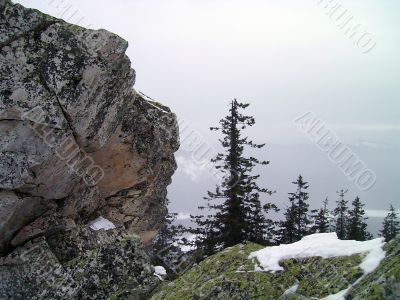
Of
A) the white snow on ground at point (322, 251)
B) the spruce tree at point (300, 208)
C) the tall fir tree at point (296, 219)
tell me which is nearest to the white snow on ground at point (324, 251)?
the white snow on ground at point (322, 251)

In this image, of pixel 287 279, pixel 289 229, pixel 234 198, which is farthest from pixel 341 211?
pixel 287 279

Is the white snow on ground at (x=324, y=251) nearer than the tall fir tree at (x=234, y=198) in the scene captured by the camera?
Yes

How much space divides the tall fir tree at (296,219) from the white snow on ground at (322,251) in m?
31.3

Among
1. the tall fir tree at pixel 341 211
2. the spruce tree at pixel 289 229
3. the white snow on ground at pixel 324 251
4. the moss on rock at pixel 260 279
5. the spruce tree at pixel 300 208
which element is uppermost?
the tall fir tree at pixel 341 211

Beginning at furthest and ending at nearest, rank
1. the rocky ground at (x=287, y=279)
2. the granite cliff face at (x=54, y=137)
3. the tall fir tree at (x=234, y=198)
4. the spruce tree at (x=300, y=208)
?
the spruce tree at (x=300, y=208)
the tall fir tree at (x=234, y=198)
the granite cliff face at (x=54, y=137)
the rocky ground at (x=287, y=279)

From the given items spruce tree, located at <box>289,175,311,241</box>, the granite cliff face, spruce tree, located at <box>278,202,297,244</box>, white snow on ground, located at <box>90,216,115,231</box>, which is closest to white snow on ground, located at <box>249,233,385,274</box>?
the granite cliff face

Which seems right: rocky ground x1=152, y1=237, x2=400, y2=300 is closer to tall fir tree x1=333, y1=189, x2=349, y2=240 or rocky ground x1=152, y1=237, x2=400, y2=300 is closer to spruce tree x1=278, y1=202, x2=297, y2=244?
spruce tree x1=278, y1=202, x2=297, y2=244

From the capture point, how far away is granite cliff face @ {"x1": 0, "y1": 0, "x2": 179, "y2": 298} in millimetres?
15727

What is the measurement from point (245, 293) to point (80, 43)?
1248 cm

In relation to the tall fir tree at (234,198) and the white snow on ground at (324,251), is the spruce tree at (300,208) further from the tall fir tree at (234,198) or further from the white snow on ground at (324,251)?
the white snow on ground at (324,251)

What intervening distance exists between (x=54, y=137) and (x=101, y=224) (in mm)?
6449

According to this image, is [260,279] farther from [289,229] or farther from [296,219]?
[296,219]

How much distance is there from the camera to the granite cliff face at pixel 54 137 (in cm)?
1573

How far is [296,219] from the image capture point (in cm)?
4353
